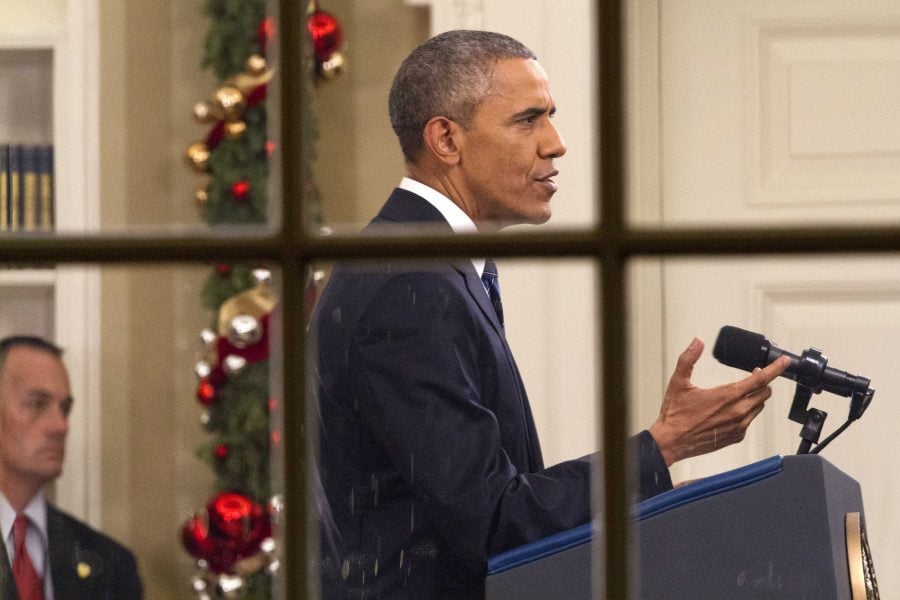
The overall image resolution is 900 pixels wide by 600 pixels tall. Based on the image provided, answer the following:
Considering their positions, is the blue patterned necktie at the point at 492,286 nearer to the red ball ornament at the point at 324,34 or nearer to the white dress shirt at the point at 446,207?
the white dress shirt at the point at 446,207

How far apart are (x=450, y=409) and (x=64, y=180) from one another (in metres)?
0.35

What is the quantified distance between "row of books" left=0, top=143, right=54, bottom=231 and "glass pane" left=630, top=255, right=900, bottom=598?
40 cm

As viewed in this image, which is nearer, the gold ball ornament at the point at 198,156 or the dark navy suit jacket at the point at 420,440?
the dark navy suit jacket at the point at 420,440

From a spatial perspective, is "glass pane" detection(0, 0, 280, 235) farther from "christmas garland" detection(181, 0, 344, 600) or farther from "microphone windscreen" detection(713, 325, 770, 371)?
"microphone windscreen" detection(713, 325, 770, 371)

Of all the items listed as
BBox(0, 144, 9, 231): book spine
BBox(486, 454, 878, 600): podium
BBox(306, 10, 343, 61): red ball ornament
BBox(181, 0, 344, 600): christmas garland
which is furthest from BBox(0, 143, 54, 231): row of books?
BBox(486, 454, 878, 600): podium

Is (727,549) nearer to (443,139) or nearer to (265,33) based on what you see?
(443,139)

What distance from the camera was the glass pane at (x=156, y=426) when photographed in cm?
73

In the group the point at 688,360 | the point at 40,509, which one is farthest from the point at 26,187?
the point at 688,360

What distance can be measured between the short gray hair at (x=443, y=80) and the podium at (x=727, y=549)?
11.2 inches

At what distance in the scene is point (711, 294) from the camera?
0.79 m

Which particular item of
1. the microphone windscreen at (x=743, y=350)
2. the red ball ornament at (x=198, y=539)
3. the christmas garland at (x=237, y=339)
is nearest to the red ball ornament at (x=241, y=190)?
the christmas garland at (x=237, y=339)

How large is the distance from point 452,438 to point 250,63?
0.94 feet

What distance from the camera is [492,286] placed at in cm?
75

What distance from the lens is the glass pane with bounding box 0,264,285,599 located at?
0.73 m
